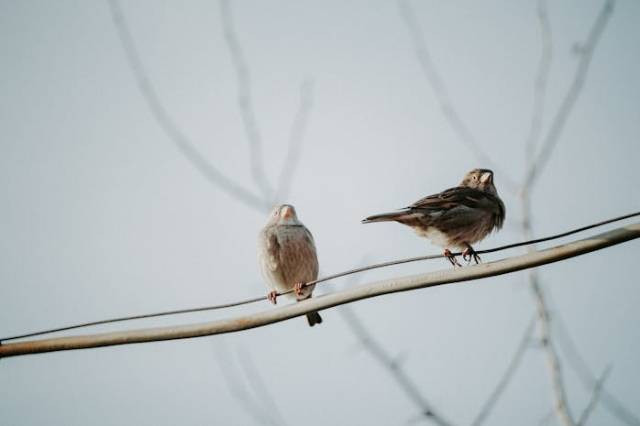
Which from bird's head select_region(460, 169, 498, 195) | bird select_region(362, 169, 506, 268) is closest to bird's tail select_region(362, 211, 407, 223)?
bird select_region(362, 169, 506, 268)

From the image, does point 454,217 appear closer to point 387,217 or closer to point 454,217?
point 454,217

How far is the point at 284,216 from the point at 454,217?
8.49ft

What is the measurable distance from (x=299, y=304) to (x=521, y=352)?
104 inches

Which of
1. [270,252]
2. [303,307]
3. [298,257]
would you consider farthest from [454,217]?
[303,307]

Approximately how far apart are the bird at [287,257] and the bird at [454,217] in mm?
1859

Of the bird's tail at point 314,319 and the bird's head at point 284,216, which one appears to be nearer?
the bird's tail at point 314,319

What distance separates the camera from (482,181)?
303 inches

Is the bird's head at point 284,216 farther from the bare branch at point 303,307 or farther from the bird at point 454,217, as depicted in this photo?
the bare branch at point 303,307

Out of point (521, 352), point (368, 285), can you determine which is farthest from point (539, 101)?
point (368, 285)

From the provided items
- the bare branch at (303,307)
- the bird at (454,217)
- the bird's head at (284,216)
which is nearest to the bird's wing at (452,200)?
the bird at (454,217)

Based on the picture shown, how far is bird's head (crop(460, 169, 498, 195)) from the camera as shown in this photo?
25.2 feet

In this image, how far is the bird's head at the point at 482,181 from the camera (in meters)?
7.68

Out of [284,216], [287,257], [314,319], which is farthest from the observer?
[284,216]

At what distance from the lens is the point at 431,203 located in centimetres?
644
